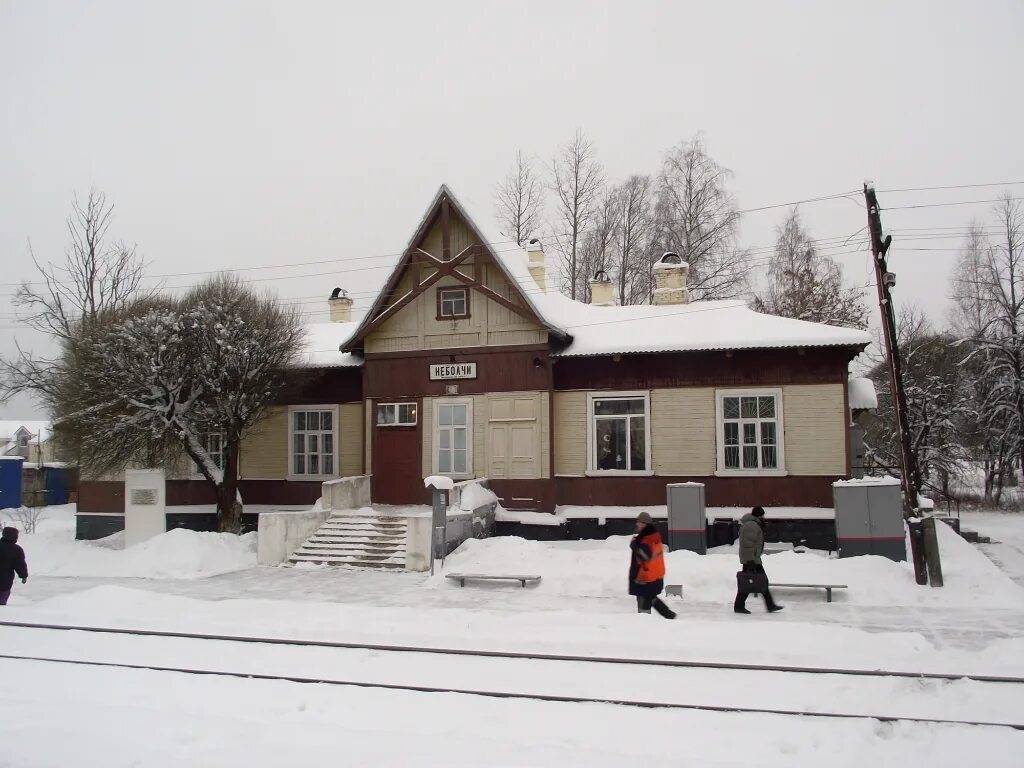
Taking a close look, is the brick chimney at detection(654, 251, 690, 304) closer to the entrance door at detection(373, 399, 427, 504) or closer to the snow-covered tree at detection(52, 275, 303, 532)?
the entrance door at detection(373, 399, 427, 504)

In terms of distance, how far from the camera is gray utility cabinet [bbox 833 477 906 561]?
13.6 metres

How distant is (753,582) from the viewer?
10945 millimetres

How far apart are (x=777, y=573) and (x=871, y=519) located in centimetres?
239

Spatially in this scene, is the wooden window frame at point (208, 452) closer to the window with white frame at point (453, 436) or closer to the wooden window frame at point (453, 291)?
the window with white frame at point (453, 436)

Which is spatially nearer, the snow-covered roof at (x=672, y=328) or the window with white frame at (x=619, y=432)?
the snow-covered roof at (x=672, y=328)

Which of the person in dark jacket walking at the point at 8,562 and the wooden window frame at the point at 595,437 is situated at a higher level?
the wooden window frame at the point at 595,437

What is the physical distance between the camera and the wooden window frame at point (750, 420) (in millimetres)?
16875

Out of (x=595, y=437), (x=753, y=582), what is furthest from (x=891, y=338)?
(x=595, y=437)

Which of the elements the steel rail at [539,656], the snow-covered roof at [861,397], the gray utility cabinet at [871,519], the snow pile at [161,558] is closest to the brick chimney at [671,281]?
the snow-covered roof at [861,397]

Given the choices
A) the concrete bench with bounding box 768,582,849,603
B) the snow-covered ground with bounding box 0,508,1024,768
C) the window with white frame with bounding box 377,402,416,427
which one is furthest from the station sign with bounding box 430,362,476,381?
the concrete bench with bounding box 768,582,849,603

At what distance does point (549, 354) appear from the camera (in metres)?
17.9

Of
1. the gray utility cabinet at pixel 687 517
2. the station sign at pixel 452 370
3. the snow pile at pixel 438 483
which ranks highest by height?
the station sign at pixel 452 370

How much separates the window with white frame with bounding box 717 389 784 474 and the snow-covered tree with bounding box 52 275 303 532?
10782 mm

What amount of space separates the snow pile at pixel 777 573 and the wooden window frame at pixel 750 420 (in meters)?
3.19
